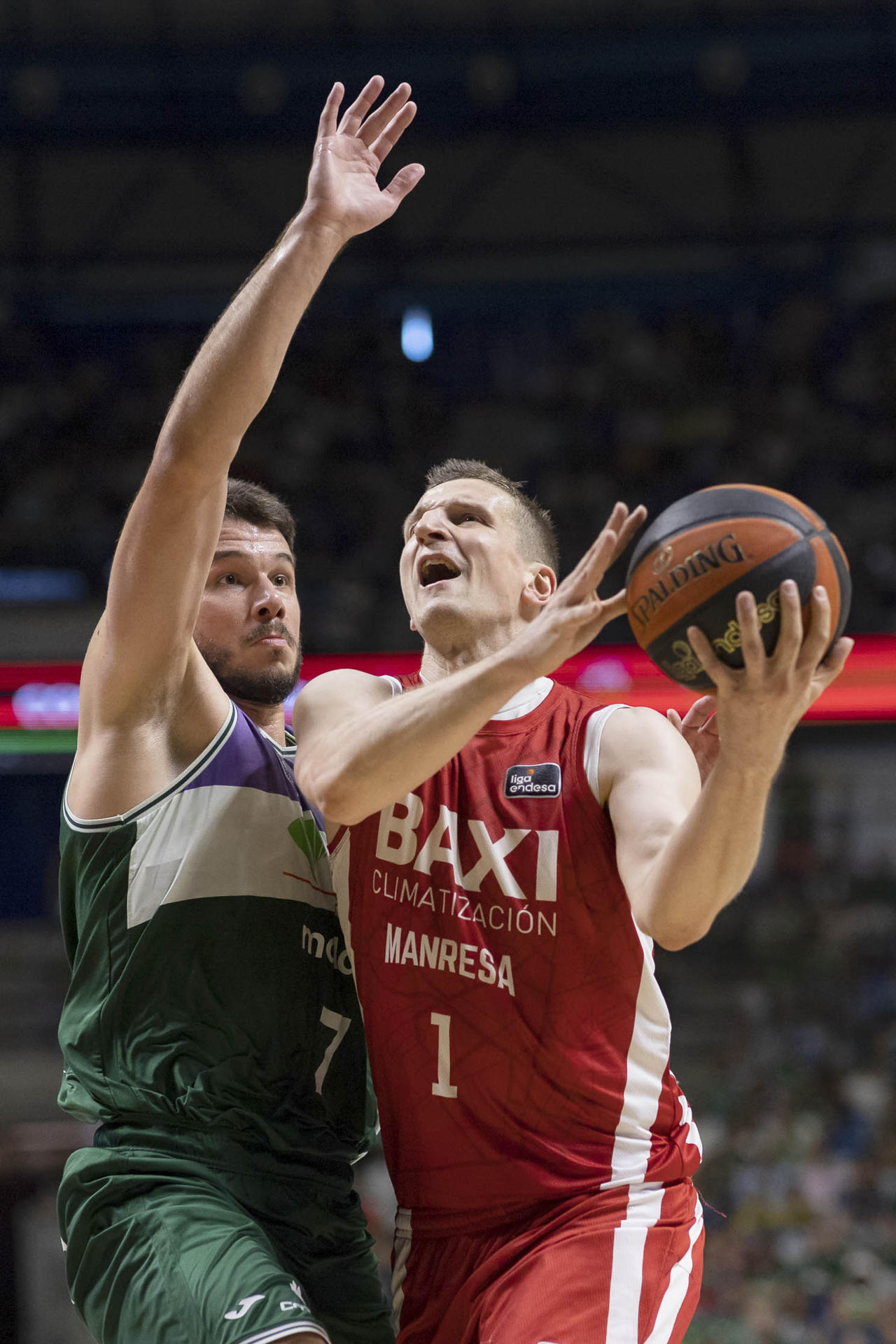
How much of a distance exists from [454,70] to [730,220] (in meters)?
3.62

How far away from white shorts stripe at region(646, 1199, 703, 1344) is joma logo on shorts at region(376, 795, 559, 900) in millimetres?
777

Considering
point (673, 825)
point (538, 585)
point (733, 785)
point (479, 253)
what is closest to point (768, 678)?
point (733, 785)

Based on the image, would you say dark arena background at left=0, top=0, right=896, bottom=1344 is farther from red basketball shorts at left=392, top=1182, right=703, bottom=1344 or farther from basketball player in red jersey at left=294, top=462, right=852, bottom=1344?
red basketball shorts at left=392, top=1182, right=703, bottom=1344

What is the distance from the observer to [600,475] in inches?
589

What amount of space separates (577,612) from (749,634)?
11.8 inches

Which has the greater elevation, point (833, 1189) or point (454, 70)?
point (454, 70)

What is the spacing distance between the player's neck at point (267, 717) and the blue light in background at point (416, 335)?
13.5 meters

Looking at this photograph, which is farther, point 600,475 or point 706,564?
point 600,475

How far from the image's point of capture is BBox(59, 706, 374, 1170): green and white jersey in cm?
295

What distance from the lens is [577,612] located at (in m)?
2.43

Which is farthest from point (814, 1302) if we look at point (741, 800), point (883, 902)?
point (741, 800)

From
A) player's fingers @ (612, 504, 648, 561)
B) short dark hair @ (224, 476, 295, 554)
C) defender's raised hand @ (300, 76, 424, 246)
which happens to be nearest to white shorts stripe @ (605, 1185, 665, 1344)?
player's fingers @ (612, 504, 648, 561)

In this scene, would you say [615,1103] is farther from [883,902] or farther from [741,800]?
[883,902]

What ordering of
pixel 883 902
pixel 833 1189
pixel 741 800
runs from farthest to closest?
pixel 883 902 < pixel 833 1189 < pixel 741 800
